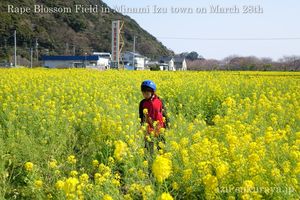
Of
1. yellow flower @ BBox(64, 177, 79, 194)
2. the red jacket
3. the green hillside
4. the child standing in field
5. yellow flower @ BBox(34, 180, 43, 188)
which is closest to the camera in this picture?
yellow flower @ BBox(64, 177, 79, 194)

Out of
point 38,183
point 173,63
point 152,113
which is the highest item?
point 173,63

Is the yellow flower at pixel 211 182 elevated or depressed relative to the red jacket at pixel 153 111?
depressed

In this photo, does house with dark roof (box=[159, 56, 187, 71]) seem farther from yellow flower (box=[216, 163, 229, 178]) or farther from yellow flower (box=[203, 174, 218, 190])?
yellow flower (box=[203, 174, 218, 190])

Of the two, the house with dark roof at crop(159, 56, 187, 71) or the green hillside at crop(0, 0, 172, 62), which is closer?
the green hillside at crop(0, 0, 172, 62)

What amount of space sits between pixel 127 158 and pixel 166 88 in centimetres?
661

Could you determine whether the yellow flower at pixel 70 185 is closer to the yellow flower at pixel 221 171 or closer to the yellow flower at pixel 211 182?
the yellow flower at pixel 211 182

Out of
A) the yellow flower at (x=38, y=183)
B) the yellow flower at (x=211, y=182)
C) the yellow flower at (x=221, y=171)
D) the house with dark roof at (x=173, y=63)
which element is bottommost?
the yellow flower at (x=38, y=183)

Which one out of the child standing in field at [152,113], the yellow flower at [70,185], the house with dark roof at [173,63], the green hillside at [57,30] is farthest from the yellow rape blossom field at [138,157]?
the house with dark roof at [173,63]

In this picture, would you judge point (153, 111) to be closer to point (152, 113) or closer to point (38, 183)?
point (152, 113)

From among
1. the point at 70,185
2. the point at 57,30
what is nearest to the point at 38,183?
the point at 70,185

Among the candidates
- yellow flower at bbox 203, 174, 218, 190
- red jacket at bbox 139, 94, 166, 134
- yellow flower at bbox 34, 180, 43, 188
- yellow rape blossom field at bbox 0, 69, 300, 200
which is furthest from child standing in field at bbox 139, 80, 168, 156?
yellow flower at bbox 203, 174, 218, 190

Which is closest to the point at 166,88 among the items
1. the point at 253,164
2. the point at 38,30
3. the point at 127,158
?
the point at 127,158

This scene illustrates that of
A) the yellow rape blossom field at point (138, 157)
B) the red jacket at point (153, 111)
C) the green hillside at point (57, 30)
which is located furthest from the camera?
the green hillside at point (57, 30)

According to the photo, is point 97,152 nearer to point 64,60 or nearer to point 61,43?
point 64,60
